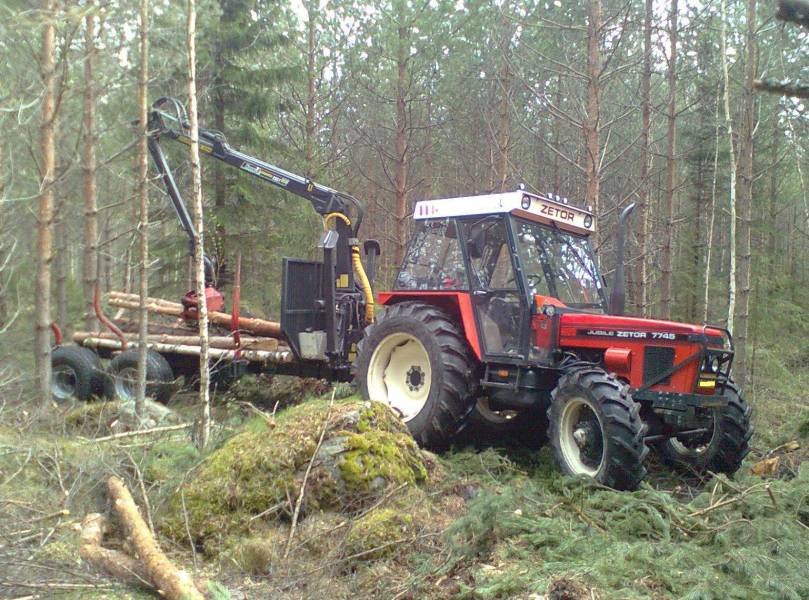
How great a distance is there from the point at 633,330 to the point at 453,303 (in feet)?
6.49

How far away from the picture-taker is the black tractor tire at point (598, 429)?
565 centimetres

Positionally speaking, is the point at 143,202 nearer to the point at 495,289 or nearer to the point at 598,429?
the point at 495,289

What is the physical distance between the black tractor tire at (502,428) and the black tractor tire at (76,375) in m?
5.89

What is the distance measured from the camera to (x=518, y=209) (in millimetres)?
7137

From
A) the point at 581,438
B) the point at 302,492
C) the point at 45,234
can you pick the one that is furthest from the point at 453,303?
the point at 45,234

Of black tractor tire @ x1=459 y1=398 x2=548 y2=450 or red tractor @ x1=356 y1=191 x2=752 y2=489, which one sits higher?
red tractor @ x1=356 y1=191 x2=752 y2=489

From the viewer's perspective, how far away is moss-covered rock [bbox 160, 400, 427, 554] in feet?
17.0

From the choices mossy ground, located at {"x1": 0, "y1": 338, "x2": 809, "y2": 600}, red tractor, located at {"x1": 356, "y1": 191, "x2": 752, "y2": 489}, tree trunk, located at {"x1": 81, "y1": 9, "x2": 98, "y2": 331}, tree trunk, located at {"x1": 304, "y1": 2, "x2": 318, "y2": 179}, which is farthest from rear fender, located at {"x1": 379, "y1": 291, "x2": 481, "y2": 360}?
tree trunk, located at {"x1": 304, "y1": 2, "x2": 318, "y2": 179}

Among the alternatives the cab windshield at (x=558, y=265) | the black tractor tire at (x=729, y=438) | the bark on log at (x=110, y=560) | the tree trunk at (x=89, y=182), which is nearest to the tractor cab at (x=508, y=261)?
the cab windshield at (x=558, y=265)

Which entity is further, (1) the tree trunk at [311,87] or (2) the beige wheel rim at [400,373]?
(1) the tree trunk at [311,87]

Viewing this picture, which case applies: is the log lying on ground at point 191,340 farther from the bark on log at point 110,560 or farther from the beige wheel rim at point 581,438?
the bark on log at point 110,560

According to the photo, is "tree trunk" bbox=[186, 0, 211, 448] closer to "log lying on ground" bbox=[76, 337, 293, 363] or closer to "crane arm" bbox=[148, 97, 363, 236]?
"crane arm" bbox=[148, 97, 363, 236]

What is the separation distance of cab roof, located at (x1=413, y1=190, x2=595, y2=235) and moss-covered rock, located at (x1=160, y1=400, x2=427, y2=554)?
2.57 meters

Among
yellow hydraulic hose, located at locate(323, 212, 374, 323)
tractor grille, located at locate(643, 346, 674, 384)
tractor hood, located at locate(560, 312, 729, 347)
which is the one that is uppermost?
yellow hydraulic hose, located at locate(323, 212, 374, 323)
